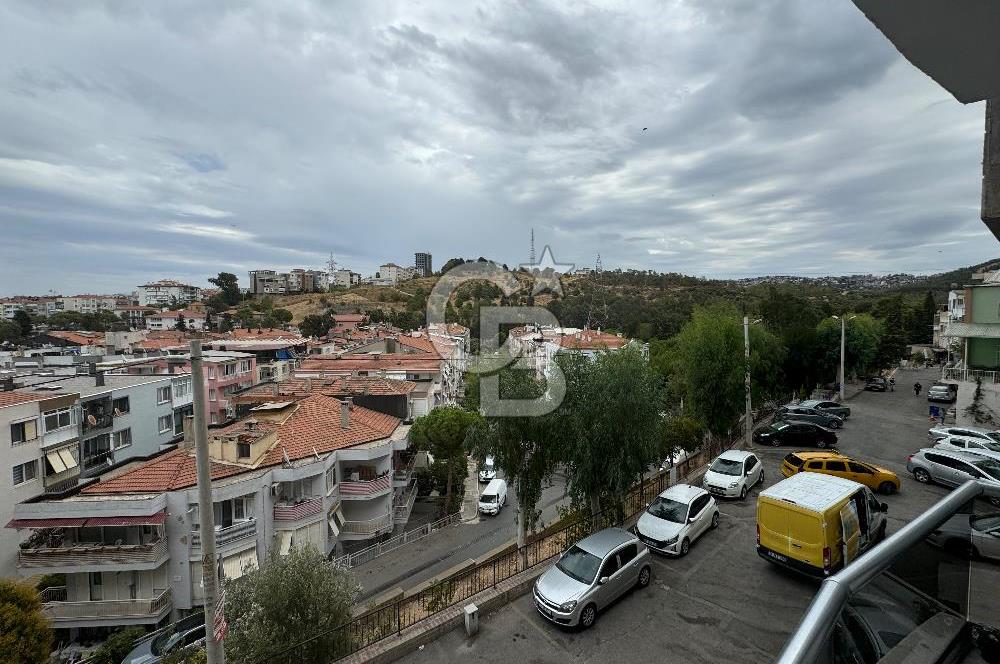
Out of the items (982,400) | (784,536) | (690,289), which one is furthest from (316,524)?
(690,289)

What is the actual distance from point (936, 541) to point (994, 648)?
48cm

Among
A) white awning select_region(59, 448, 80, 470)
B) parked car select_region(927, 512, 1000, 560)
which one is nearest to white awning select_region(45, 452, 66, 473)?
white awning select_region(59, 448, 80, 470)

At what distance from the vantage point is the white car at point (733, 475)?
12.9 meters

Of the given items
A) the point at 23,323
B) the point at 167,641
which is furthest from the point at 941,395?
the point at 23,323

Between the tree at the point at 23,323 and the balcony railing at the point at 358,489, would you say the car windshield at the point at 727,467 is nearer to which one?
the balcony railing at the point at 358,489

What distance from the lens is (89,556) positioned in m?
14.5

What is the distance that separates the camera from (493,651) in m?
7.34

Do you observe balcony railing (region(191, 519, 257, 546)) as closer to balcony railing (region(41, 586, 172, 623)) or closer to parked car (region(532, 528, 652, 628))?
balcony railing (region(41, 586, 172, 623))

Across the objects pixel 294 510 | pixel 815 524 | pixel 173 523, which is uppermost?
pixel 815 524

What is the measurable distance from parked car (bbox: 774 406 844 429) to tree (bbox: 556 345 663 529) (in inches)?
542

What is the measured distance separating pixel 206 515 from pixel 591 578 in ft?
19.7

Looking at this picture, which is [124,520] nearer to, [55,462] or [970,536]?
[55,462]

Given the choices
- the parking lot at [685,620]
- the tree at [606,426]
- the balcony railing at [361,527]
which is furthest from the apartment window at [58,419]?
the tree at [606,426]

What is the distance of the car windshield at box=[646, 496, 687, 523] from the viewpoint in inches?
410
